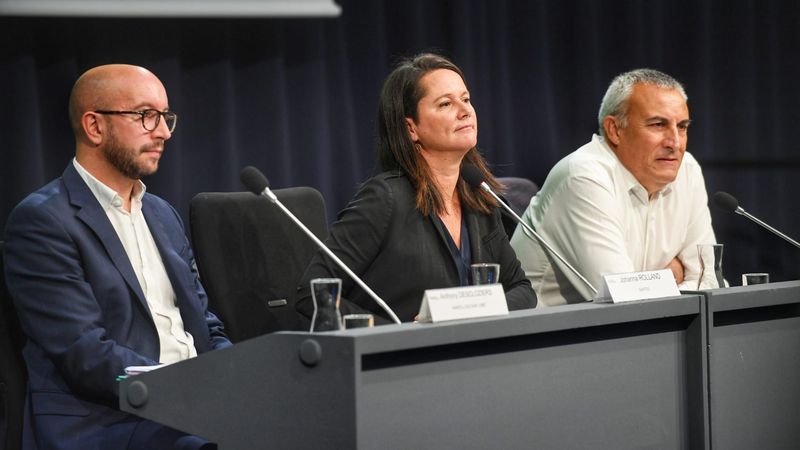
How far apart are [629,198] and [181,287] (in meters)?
1.36

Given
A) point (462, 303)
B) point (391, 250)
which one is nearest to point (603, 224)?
point (391, 250)

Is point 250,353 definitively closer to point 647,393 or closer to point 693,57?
point 647,393

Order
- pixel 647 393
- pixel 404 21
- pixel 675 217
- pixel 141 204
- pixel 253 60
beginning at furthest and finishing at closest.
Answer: pixel 404 21, pixel 253 60, pixel 675 217, pixel 141 204, pixel 647 393

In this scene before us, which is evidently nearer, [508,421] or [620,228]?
[508,421]

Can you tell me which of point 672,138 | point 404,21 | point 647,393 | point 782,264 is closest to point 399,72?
point 672,138

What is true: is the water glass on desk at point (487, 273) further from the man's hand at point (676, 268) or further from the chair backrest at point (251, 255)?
the man's hand at point (676, 268)

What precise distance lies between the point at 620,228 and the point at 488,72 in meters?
1.46

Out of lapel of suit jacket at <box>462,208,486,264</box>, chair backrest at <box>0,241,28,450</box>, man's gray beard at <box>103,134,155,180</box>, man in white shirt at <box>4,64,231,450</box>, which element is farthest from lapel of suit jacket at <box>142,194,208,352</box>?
lapel of suit jacket at <box>462,208,486,264</box>

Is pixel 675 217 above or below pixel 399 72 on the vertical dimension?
below

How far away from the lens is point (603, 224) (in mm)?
2910

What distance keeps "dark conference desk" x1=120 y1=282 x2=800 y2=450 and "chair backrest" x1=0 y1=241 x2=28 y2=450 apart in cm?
69

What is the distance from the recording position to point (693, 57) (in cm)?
475

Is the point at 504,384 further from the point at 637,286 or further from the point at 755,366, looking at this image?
the point at 755,366

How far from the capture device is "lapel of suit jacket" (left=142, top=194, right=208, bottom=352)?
8.42ft
